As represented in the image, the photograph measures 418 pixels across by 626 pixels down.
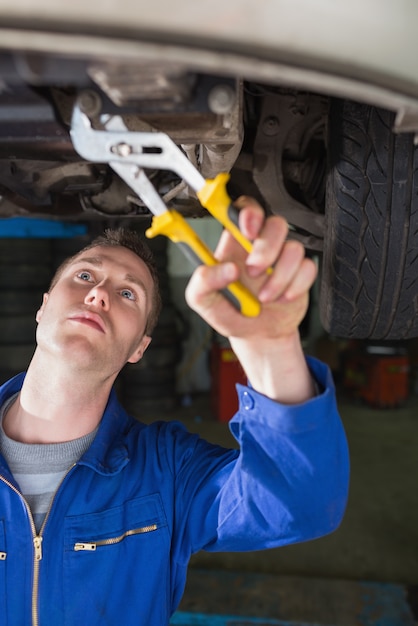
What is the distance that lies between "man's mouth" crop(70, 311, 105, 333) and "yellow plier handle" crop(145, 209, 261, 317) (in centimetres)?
43

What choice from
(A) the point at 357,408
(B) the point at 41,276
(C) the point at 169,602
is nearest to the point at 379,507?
(A) the point at 357,408

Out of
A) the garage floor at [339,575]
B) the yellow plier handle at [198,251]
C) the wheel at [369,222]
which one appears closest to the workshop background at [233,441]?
the garage floor at [339,575]

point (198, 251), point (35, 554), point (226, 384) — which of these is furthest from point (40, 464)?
point (226, 384)

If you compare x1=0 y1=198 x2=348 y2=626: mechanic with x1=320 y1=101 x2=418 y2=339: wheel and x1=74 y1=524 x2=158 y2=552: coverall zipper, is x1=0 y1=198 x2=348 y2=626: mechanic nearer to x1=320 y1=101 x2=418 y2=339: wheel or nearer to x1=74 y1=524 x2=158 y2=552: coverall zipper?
x1=74 y1=524 x2=158 y2=552: coverall zipper

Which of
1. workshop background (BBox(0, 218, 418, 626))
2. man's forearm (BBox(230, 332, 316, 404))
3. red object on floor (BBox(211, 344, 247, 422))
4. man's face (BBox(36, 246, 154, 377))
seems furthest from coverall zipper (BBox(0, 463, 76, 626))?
red object on floor (BBox(211, 344, 247, 422))

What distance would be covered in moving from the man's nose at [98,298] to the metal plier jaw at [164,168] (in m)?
0.41

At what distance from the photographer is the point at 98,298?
0.90m

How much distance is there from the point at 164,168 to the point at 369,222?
51cm

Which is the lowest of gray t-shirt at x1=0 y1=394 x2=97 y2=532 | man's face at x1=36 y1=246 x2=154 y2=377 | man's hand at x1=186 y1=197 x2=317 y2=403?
gray t-shirt at x1=0 y1=394 x2=97 y2=532

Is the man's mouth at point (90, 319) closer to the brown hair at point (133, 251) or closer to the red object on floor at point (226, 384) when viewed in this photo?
the brown hair at point (133, 251)

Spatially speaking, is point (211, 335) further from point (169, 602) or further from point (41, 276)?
point (169, 602)

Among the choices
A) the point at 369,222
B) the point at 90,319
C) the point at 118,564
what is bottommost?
the point at 118,564

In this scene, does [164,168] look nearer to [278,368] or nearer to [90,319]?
[278,368]

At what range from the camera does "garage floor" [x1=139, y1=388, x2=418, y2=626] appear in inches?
67.9
